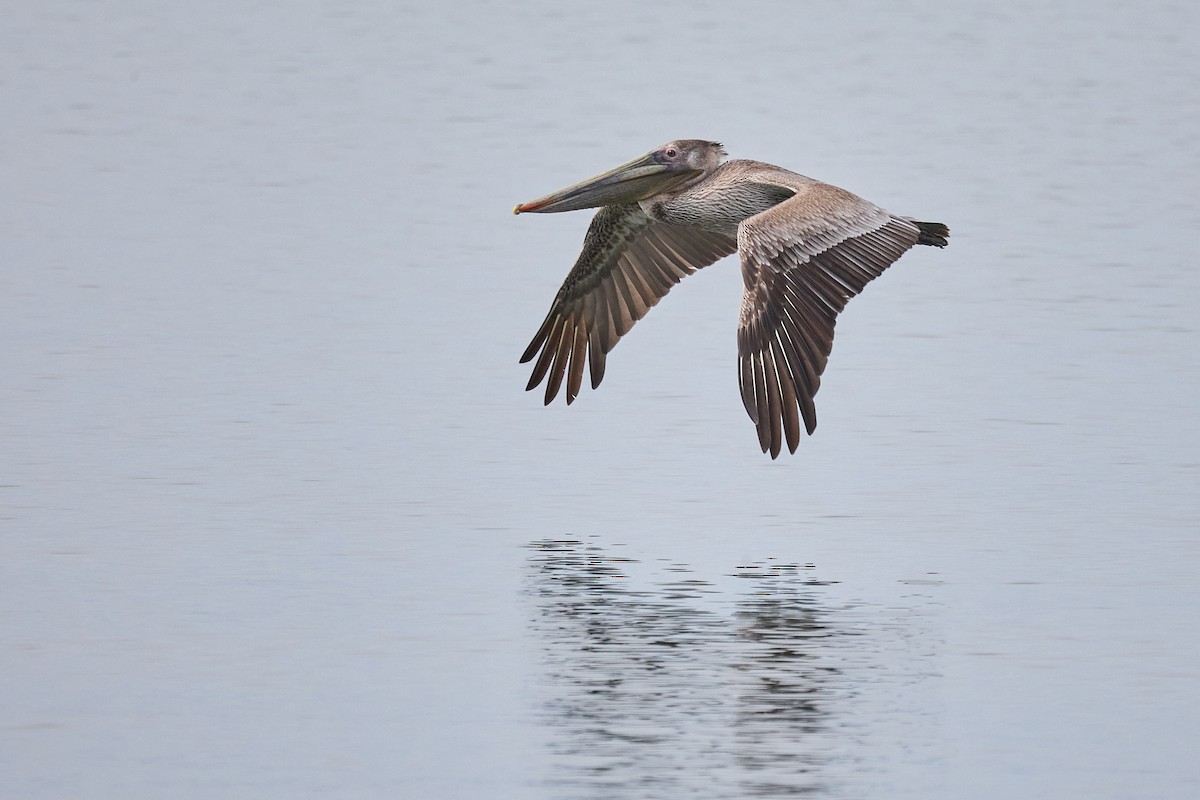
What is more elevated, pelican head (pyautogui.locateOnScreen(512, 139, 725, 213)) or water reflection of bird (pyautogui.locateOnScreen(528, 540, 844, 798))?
pelican head (pyautogui.locateOnScreen(512, 139, 725, 213))

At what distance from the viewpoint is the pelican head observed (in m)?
10.8

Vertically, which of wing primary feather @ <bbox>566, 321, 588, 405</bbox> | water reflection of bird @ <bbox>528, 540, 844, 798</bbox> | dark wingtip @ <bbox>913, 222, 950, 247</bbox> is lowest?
wing primary feather @ <bbox>566, 321, 588, 405</bbox>

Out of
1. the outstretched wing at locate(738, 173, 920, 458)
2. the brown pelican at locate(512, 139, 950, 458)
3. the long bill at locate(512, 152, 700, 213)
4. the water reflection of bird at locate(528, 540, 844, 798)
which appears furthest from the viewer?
the long bill at locate(512, 152, 700, 213)

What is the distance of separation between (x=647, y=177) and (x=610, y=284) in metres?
0.56

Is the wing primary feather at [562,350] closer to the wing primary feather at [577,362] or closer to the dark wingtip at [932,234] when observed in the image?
the wing primary feather at [577,362]

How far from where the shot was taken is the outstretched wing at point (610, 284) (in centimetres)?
1088

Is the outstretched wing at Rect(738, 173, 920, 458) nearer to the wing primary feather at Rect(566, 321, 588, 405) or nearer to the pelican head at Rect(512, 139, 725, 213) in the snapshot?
the pelican head at Rect(512, 139, 725, 213)

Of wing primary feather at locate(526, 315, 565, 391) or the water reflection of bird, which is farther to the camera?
wing primary feather at locate(526, 315, 565, 391)

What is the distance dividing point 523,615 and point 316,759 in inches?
60.2

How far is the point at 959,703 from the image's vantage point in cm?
707

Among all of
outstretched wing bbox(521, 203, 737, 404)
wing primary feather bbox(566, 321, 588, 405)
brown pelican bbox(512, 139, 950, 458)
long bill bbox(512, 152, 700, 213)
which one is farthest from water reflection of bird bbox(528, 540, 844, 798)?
long bill bbox(512, 152, 700, 213)

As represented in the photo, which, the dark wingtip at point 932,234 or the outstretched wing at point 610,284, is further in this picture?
the outstretched wing at point 610,284

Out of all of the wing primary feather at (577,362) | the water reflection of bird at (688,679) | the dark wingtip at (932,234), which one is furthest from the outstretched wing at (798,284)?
the wing primary feather at (577,362)

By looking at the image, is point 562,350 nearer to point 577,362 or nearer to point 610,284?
point 577,362
